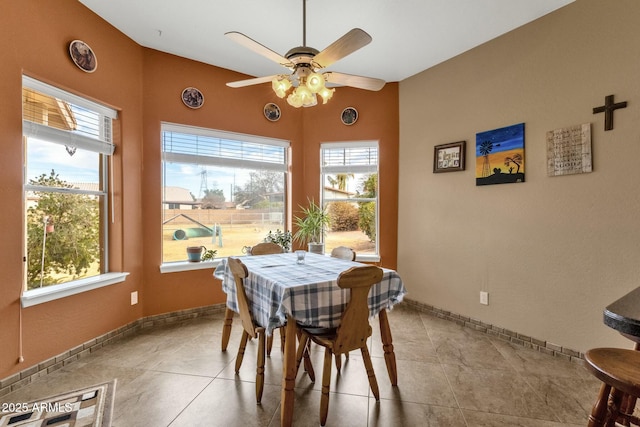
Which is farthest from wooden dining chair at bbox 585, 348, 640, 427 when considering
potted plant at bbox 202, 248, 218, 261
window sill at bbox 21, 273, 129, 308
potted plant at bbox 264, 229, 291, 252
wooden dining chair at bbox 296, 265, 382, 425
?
potted plant at bbox 202, 248, 218, 261

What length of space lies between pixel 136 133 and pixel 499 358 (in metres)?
3.94

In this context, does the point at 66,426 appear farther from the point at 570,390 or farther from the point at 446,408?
the point at 570,390

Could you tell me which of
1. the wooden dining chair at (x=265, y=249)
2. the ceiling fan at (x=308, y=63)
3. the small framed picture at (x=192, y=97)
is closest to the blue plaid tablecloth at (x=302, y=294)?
the wooden dining chair at (x=265, y=249)

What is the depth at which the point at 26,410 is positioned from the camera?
6.08ft

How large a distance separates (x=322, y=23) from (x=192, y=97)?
163cm

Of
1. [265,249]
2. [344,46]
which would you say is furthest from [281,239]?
[344,46]

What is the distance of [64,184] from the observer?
2.54 metres

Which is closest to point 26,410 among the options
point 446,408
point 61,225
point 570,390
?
point 61,225

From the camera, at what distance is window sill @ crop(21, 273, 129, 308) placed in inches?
85.8

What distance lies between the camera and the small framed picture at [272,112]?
3898 mm

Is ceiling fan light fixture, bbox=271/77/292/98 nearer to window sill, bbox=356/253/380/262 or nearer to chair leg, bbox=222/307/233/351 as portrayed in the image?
chair leg, bbox=222/307/233/351

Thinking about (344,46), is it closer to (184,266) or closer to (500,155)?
(500,155)

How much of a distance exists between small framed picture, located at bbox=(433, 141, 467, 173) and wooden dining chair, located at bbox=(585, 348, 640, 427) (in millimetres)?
2354

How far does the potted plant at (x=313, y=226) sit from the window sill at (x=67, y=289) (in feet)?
6.31
